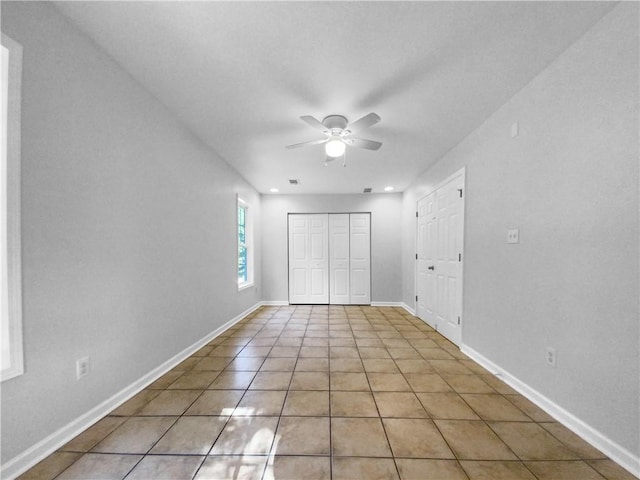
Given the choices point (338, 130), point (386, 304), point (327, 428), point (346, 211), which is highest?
point (338, 130)

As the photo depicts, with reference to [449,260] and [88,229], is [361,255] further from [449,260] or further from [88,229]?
[88,229]

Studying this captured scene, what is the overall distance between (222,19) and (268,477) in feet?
8.10

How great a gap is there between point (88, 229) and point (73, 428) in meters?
1.19

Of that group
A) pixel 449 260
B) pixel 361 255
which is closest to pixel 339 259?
pixel 361 255

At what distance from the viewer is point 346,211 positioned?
5660mm

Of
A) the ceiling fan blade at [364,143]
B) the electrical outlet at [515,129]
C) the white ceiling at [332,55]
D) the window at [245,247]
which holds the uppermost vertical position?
the white ceiling at [332,55]

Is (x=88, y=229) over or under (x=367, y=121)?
under

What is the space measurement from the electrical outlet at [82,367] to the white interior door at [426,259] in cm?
388

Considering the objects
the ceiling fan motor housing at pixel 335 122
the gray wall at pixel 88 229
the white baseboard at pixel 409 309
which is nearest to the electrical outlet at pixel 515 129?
the ceiling fan motor housing at pixel 335 122

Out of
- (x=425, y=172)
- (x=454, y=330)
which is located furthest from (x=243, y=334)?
(x=425, y=172)

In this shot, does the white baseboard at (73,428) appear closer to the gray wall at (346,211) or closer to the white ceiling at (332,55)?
the white ceiling at (332,55)

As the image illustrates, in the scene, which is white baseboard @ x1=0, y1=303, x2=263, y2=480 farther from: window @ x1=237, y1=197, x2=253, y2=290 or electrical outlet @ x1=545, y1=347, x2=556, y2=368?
electrical outlet @ x1=545, y1=347, x2=556, y2=368

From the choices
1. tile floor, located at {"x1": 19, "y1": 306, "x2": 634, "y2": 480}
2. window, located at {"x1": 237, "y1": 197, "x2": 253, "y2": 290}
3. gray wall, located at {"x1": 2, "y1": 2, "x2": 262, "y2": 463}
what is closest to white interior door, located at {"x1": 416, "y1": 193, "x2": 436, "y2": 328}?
tile floor, located at {"x1": 19, "y1": 306, "x2": 634, "y2": 480}

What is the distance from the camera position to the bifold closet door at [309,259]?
18.7 feet
